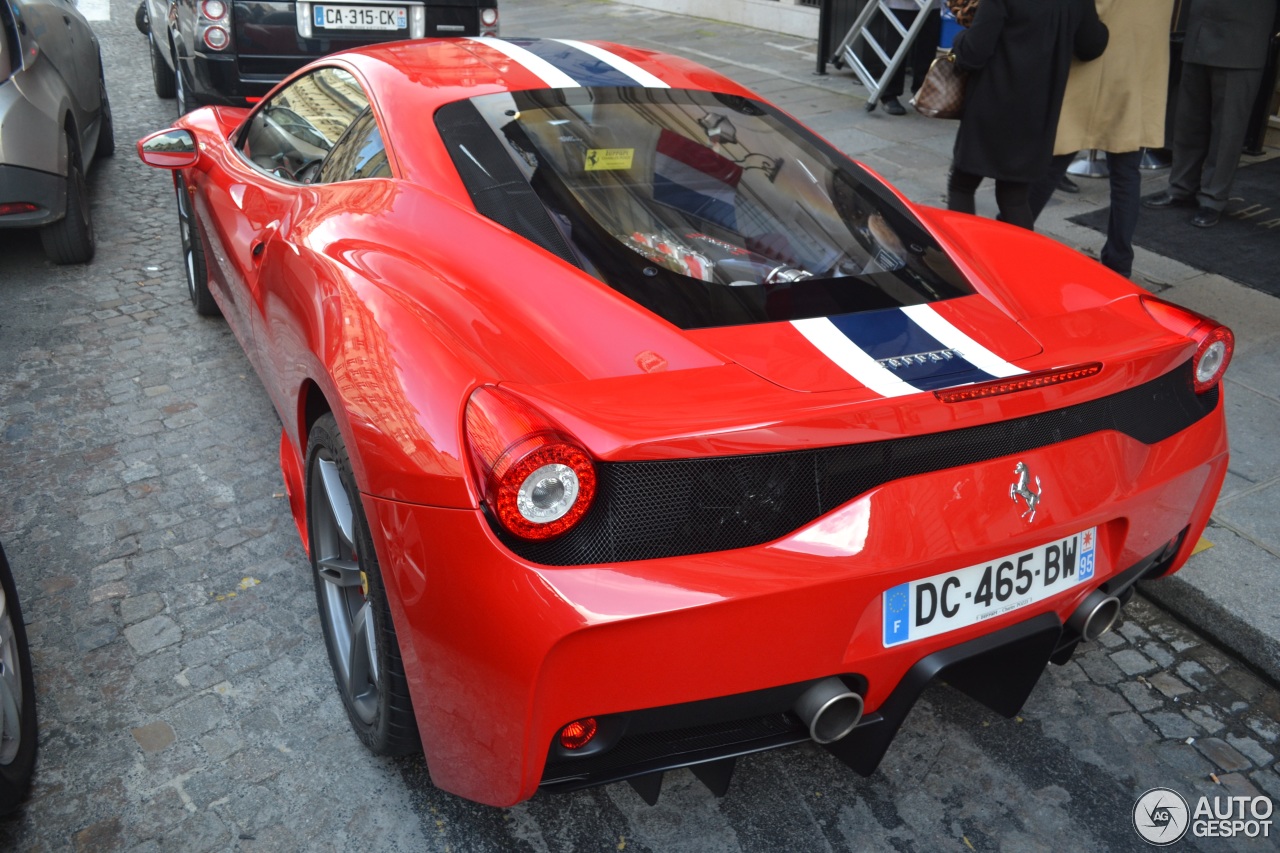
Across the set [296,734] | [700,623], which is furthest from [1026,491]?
[296,734]

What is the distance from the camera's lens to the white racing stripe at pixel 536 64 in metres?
2.99

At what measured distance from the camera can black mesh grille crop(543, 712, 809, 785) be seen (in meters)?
1.97

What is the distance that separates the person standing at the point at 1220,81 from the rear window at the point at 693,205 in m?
4.14

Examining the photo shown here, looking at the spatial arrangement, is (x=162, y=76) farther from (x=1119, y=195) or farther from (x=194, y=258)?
(x=1119, y=195)

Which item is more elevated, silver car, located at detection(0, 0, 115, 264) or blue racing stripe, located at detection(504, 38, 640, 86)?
blue racing stripe, located at detection(504, 38, 640, 86)

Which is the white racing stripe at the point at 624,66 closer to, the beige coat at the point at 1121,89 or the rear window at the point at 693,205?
the rear window at the point at 693,205

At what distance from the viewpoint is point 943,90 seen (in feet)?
16.0

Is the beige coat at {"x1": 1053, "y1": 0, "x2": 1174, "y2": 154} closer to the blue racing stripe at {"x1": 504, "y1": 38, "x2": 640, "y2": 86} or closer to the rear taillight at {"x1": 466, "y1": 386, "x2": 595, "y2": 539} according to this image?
the blue racing stripe at {"x1": 504, "y1": 38, "x2": 640, "y2": 86}

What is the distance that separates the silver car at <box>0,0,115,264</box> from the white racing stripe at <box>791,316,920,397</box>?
459cm

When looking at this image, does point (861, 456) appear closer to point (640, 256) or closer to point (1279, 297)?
point (640, 256)

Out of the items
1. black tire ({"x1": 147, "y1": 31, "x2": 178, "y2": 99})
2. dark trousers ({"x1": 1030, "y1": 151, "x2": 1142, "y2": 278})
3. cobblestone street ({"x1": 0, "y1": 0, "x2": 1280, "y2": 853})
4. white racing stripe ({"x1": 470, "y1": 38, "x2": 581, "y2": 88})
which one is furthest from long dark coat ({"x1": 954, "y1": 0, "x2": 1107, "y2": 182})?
black tire ({"x1": 147, "y1": 31, "x2": 178, "y2": 99})

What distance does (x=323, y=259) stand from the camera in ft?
8.65

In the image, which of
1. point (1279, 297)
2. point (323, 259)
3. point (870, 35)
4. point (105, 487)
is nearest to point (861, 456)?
point (323, 259)

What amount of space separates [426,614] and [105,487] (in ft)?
7.27
